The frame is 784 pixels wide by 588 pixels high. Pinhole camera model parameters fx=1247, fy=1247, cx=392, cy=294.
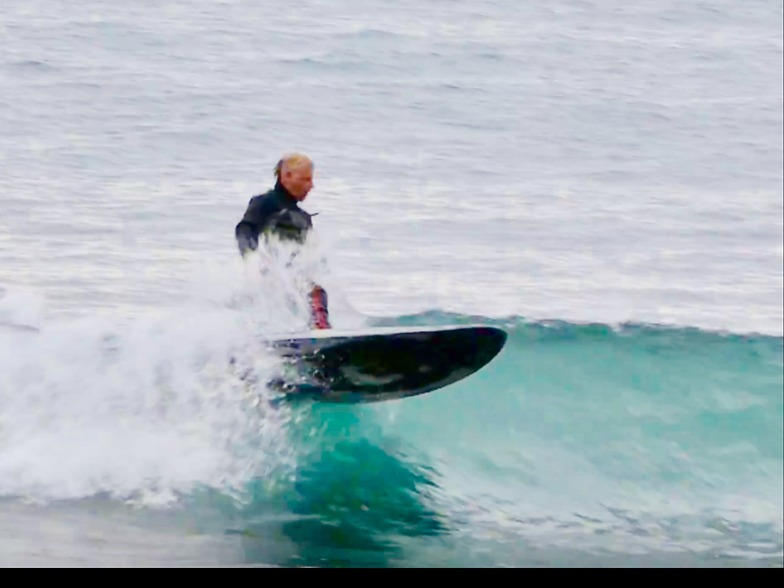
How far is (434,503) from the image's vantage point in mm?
3418

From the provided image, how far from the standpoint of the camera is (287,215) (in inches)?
138

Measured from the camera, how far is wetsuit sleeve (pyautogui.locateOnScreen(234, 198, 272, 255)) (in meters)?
3.52

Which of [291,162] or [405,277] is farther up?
[291,162]

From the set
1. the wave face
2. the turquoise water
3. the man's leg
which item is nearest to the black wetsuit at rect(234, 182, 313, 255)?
the man's leg

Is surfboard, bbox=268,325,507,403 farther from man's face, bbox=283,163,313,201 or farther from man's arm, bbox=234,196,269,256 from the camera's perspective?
man's face, bbox=283,163,313,201

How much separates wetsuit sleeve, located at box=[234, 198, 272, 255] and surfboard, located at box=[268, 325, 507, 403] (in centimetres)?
30

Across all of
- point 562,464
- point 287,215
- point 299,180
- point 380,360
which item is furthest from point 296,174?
point 562,464

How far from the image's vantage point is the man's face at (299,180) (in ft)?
11.7

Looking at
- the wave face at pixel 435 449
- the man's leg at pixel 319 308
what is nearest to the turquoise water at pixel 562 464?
the wave face at pixel 435 449

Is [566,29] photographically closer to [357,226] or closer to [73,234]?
[357,226]

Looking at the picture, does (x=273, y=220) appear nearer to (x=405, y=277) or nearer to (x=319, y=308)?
(x=319, y=308)

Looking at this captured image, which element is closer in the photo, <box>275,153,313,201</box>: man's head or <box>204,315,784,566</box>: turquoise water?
<box>204,315,784,566</box>: turquoise water

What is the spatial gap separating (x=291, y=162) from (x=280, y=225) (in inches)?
8.7

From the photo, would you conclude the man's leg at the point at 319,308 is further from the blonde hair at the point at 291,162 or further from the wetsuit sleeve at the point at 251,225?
the blonde hair at the point at 291,162
